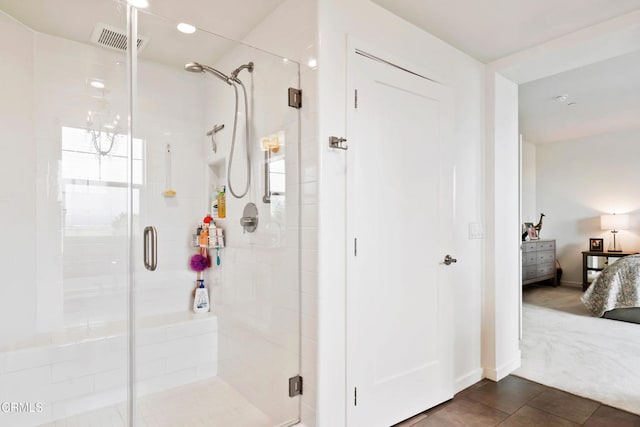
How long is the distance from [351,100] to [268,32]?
2.43 ft

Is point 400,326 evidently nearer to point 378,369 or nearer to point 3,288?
point 378,369

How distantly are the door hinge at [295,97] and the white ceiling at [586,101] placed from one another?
113 inches

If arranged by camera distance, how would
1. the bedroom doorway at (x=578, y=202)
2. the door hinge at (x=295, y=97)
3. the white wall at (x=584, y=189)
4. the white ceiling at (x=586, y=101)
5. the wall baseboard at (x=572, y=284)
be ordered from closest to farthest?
the door hinge at (x=295, y=97) → the bedroom doorway at (x=578, y=202) → the white ceiling at (x=586, y=101) → the white wall at (x=584, y=189) → the wall baseboard at (x=572, y=284)

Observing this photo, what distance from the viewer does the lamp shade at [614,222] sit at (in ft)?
19.1

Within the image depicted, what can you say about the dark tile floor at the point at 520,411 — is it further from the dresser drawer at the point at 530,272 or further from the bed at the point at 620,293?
the dresser drawer at the point at 530,272

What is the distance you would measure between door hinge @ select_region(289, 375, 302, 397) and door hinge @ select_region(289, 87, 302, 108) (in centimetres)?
147

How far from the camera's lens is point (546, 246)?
626 cm

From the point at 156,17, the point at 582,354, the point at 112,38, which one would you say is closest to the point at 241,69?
the point at 156,17

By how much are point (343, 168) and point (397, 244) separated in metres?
0.61

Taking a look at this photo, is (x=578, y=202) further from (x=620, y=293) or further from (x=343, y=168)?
(x=343, y=168)

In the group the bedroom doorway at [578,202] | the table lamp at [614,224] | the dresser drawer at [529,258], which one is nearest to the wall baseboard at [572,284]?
the bedroom doorway at [578,202]

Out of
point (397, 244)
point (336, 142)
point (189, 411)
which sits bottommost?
point (189, 411)

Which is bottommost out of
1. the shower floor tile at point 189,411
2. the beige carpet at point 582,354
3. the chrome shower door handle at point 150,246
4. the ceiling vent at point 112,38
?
the beige carpet at point 582,354

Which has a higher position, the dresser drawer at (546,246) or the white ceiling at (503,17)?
the white ceiling at (503,17)
